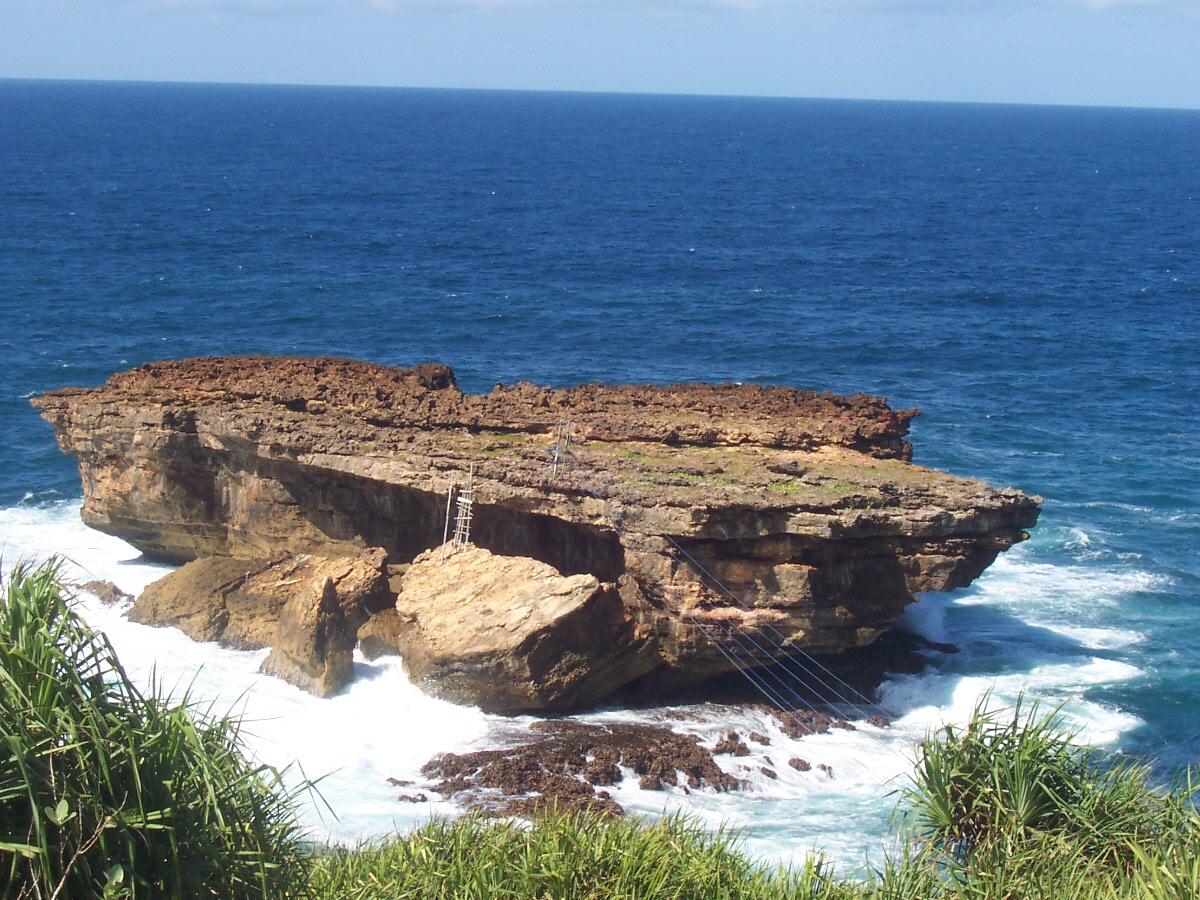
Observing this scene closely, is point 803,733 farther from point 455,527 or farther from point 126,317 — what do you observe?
point 126,317

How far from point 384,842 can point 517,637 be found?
980cm

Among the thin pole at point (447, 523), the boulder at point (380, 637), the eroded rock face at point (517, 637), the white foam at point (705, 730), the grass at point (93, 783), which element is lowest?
the white foam at point (705, 730)

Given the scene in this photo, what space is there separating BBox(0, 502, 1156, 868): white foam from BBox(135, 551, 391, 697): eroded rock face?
0.43 meters

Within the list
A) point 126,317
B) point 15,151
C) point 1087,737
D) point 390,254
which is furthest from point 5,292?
point 15,151

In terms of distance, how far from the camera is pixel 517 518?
3325cm

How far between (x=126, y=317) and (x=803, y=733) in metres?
50.1

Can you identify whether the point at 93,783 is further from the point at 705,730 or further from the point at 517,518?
the point at 517,518

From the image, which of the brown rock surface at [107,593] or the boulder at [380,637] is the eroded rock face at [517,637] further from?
the brown rock surface at [107,593]

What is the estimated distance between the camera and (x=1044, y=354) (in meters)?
68.9

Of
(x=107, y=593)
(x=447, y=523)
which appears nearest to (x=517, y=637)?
(x=447, y=523)

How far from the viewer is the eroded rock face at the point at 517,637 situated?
96.6 ft

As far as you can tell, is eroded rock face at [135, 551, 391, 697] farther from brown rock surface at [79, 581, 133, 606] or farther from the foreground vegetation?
the foreground vegetation

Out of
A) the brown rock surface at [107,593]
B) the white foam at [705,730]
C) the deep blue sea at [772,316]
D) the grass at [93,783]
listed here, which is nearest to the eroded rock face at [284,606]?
the white foam at [705,730]

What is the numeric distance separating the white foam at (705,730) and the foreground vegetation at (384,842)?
501cm
